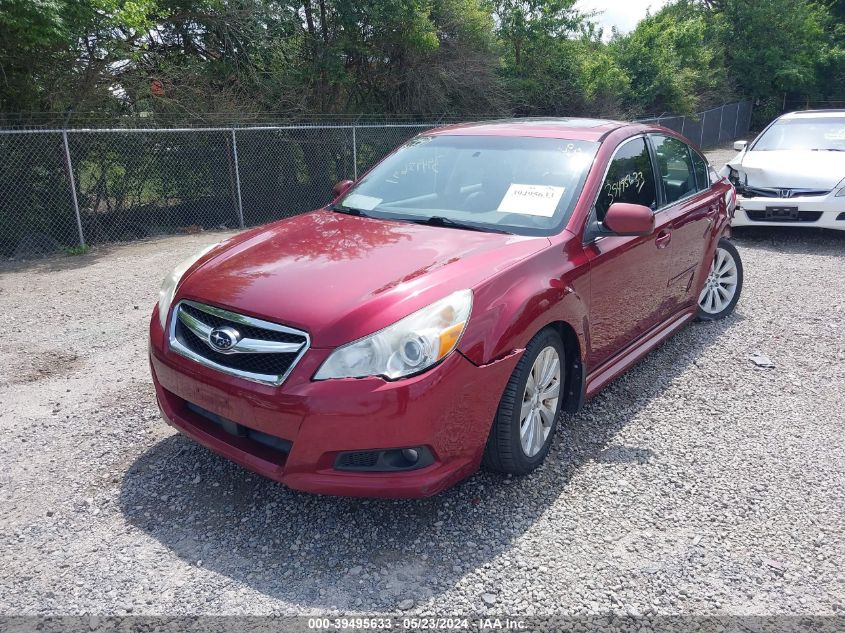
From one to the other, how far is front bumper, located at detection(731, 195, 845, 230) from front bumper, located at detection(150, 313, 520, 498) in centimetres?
654

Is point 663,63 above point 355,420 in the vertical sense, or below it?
above

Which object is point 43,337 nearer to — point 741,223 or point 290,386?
point 290,386

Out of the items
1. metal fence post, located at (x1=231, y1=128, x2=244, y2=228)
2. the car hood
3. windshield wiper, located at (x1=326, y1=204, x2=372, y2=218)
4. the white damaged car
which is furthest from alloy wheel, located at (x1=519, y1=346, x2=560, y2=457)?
metal fence post, located at (x1=231, y1=128, x2=244, y2=228)

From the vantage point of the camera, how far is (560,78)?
18000 mm

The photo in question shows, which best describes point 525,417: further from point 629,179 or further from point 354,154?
point 354,154

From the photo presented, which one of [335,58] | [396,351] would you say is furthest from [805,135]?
[396,351]

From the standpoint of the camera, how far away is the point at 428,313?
2.76 meters

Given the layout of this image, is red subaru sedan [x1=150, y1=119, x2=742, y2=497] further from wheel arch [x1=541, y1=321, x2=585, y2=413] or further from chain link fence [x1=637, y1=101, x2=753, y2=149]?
chain link fence [x1=637, y1=101, x2=753, y2=149]

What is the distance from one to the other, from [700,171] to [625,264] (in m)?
2.02

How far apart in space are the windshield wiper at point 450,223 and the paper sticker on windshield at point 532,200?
0.21m

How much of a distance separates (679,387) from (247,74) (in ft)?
32.8

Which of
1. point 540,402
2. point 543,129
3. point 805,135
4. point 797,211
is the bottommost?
point 540,402

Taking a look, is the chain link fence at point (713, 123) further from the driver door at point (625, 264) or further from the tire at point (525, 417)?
the tire at point (525, 417)

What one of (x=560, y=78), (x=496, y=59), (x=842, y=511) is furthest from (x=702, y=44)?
(x=842, y=511)
